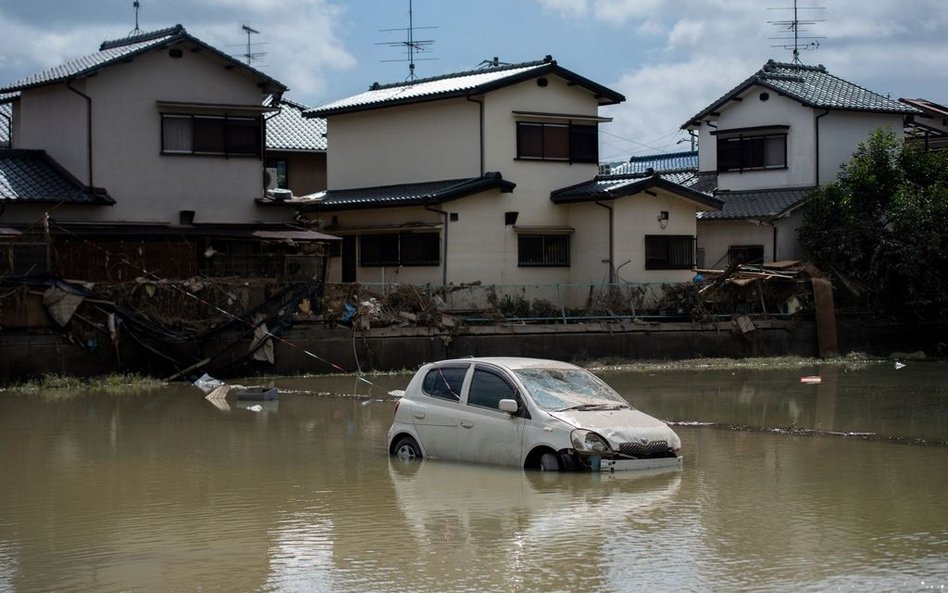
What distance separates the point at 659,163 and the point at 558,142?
→ 23265 millimetres

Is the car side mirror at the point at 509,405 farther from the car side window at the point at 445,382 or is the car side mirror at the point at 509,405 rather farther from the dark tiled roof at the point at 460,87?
the dark tiled roof at the point at 460,87

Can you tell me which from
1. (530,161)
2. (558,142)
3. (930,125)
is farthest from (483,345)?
(930,125)

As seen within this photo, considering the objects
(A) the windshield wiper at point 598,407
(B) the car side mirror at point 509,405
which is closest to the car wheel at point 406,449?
(B) the car side mirror at point 509,405

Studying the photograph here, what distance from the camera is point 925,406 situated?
22.1 meters

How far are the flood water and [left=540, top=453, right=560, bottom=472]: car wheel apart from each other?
0.63 ft

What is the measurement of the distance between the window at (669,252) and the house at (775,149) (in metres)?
3.89

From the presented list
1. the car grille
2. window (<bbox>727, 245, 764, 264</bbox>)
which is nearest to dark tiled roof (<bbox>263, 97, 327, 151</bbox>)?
window (<bbox>727, 245, 764, 264</bbox>)

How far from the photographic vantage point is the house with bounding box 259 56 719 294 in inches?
1422

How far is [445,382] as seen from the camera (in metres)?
15.1

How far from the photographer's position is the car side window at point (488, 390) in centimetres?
1434

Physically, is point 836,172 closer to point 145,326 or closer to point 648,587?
point 145,326

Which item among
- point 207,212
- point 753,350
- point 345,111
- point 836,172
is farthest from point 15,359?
point 836,172

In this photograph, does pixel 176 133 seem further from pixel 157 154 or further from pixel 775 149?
pixel 775 149

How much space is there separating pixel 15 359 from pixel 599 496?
1758 centimetres
